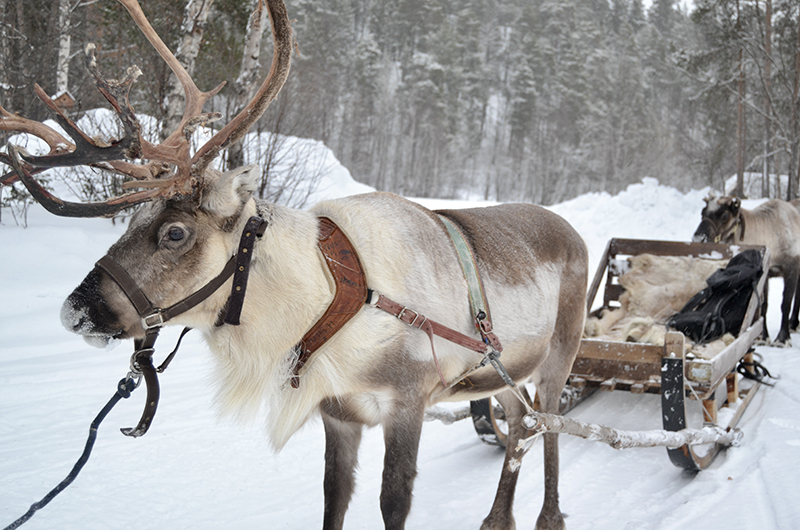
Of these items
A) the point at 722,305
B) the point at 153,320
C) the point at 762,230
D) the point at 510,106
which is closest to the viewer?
the point at 153,320

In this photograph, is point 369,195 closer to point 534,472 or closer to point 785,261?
point 534,472

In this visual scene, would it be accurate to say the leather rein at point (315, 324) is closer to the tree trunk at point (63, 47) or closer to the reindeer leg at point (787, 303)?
the reindeer leg at point (787, 303)

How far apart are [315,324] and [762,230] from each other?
26.7ft

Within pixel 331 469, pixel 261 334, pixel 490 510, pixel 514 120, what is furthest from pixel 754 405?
pixel 514 120

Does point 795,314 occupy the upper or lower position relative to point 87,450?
lower

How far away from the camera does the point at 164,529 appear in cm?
282

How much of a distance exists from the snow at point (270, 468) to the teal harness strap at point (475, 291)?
900 mm

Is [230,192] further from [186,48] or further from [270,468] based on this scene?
[186,48]

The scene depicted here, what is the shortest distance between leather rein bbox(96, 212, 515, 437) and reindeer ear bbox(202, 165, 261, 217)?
91mm

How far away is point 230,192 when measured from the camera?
6.72 feet

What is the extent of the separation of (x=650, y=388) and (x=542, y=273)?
1.91 m

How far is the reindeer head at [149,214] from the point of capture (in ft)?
6.43

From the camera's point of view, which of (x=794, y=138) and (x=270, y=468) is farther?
(x=794, y=138)

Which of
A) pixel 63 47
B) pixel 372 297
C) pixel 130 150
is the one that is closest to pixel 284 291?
pixel 372 297
